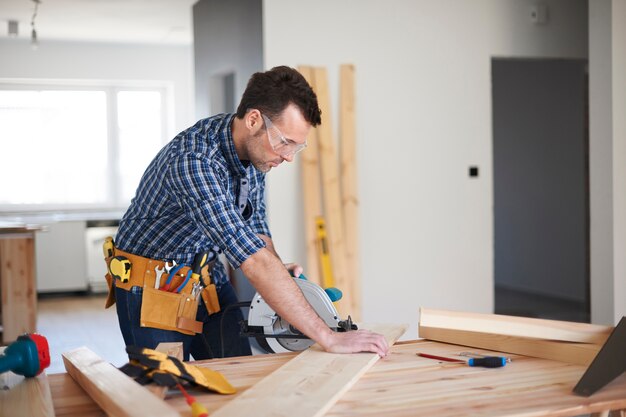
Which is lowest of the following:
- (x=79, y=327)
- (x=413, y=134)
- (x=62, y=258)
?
(x=79, y=327)

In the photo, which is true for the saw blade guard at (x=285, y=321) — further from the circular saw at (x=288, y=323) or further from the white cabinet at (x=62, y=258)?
the white cabinet at (x=62, y=258)

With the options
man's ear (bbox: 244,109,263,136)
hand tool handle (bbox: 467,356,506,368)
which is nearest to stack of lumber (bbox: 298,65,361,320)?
man's ear (bbox: 244,109,263,136)

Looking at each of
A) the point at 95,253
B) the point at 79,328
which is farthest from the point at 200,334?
the point at 95,253

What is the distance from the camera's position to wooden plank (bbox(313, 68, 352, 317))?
16.9 ft

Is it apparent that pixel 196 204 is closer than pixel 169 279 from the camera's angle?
Yes

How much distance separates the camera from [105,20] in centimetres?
751

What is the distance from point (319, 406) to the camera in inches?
60.6

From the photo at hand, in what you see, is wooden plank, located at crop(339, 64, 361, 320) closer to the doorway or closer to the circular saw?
the doorway

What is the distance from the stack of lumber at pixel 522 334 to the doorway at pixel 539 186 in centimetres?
478

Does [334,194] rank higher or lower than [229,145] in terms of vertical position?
lower

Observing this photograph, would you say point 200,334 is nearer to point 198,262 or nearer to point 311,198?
point 198,262

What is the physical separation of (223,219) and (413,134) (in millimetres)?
3619

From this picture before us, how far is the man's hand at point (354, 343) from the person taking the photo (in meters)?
1.97

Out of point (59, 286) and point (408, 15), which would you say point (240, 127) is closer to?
point (408, 15)
